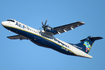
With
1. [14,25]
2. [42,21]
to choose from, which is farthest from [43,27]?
[14,25]

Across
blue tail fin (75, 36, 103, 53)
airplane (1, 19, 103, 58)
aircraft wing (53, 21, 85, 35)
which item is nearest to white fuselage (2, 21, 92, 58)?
airplane (1, 19, 103, 58)

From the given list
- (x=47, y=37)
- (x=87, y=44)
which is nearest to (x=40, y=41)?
(x=47, y=37)

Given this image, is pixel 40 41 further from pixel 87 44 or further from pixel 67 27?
pixel 87 44

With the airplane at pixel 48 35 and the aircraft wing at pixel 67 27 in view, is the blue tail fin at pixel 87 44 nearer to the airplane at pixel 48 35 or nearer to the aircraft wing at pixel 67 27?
the airplane at pixel 48 35

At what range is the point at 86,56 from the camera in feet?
81.1

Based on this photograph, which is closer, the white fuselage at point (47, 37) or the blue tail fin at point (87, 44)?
the white fuselage at point (47, 37)

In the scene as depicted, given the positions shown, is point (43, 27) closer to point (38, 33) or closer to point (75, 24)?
point (38, 33)

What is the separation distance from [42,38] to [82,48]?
7.89 metres

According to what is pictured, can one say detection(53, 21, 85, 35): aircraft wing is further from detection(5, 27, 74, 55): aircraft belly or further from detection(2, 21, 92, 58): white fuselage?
detection(5, 27, 74, 55): aircraft belly

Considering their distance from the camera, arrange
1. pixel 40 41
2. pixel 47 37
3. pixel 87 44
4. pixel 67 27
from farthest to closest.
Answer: pixel 87 44 → pixel 47 37 → pixel 67 27 → pixel 40 41

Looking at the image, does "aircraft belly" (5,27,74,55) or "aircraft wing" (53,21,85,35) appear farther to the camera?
"aircraft wing" (53,21,85,35)

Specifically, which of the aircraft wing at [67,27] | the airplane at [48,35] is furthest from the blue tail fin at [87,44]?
the aircraft wing at [67,27]

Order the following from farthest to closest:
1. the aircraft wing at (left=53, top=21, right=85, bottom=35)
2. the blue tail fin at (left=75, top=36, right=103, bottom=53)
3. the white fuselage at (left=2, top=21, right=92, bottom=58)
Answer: the blue tail fin at (left=75, top=36, right=103, bottom=53) → the aircraft wing at (left=53, top=21, right=85, bottom=35) → the white fuselage at (left=2, top=21, right=92, bottom=58)

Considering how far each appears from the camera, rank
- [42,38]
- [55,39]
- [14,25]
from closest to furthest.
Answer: [14,25] → [42,38] → [55,39]
